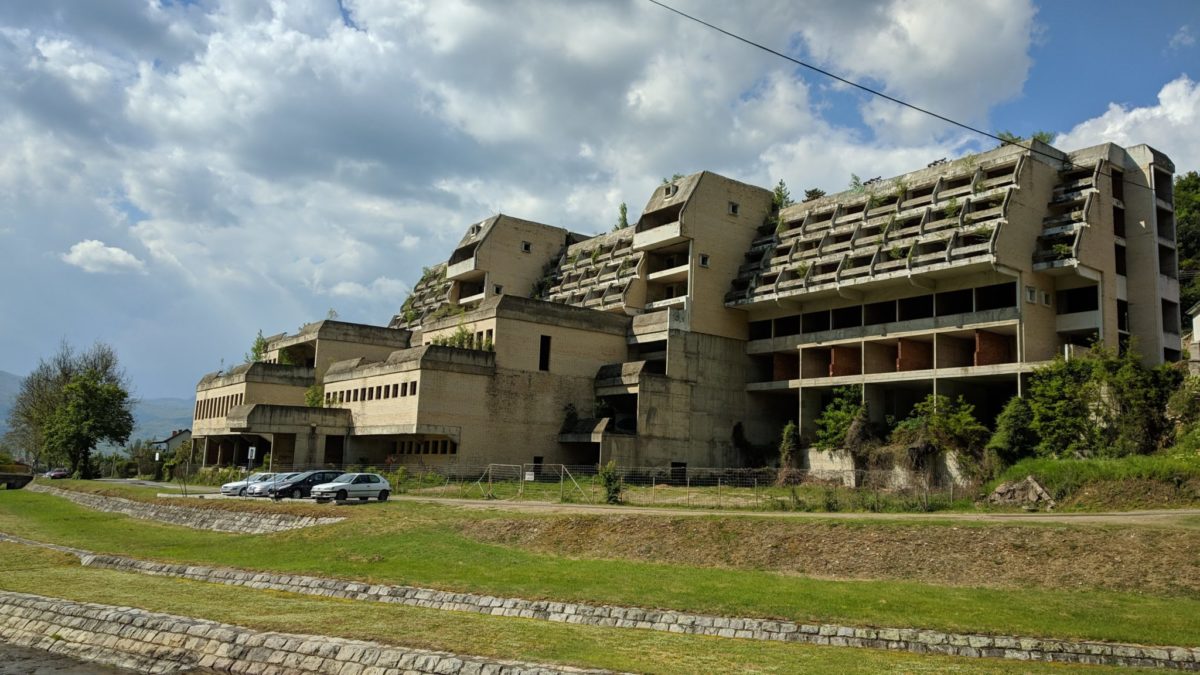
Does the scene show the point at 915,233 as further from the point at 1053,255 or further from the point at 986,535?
the point at 986,535

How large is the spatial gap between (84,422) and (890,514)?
71.7m

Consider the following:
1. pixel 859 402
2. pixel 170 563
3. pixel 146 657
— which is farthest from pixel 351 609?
pixel 859 402

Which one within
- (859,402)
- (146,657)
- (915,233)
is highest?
(915,233)

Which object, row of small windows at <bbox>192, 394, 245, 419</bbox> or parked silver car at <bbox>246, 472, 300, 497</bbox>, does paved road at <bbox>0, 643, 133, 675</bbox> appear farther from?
row of small windows at <bbox>192, 394, 245, 419</bbox>

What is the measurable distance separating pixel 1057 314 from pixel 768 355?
2124 cm

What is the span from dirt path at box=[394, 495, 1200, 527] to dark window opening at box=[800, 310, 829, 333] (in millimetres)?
32062

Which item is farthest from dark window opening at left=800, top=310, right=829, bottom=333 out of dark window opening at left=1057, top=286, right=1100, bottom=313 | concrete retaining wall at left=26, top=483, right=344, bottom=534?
concrete retaining wall at left=26, top=483, right=344, bottom=534

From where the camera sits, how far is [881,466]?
54.8 m

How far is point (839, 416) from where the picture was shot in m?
59.5

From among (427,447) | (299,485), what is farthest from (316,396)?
(299,485)

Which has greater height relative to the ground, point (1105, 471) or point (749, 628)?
point (1105, 471)

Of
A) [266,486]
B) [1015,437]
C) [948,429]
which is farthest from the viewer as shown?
[948,429]

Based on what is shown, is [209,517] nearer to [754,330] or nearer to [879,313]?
[754,330]

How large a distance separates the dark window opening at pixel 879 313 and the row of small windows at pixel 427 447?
29.1m
